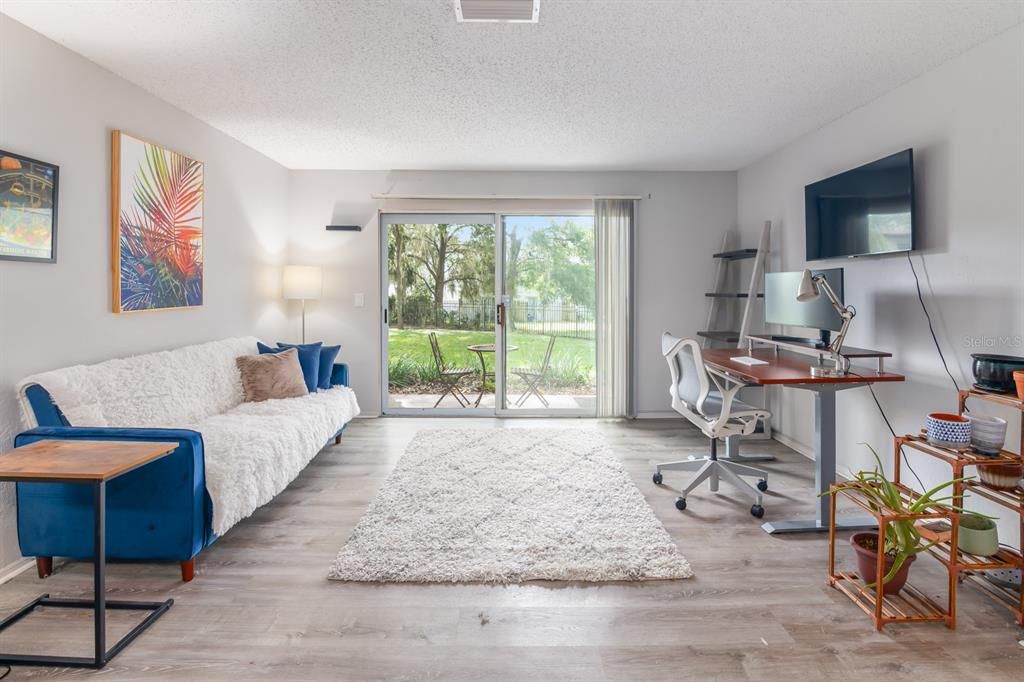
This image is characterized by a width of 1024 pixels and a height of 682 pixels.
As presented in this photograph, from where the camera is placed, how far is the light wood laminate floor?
1755mm

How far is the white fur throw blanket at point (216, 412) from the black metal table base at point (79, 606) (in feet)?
1.19

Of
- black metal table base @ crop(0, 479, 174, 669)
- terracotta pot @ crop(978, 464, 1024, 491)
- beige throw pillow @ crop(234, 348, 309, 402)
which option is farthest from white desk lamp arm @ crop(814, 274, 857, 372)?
beige throw pillow @ crop(234, 348, 309, 402)

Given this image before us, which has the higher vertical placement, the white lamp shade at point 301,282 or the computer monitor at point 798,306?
the white lamp shade at point 301,282

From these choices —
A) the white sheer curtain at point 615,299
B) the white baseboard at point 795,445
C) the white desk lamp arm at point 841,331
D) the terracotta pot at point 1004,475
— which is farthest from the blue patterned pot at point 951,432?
the white sheer curtain at point 615,299

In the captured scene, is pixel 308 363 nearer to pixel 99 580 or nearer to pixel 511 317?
pixel 511 317

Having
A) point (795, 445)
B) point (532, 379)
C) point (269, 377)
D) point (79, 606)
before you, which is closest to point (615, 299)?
point (532, 379)

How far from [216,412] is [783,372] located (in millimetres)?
3463

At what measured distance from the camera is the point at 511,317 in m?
5.29

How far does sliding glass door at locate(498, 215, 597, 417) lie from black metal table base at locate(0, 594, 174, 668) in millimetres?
3532

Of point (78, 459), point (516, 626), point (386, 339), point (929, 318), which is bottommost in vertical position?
point (516, 626)

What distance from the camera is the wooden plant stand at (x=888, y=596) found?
1.95 meters

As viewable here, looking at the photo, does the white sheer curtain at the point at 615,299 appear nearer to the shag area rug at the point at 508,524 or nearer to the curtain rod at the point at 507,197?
the curtain rod at the point at 507,197

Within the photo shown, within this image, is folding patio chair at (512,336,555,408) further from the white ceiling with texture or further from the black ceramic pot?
the black ceramic pot

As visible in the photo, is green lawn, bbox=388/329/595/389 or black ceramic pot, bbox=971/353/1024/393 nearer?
black ceramic pot, bbox=971/353/1024/393
